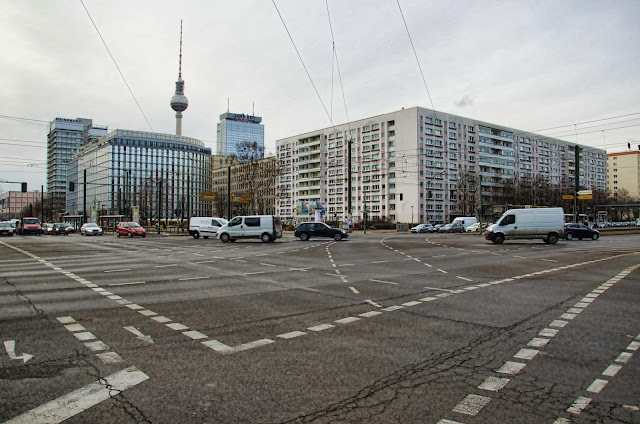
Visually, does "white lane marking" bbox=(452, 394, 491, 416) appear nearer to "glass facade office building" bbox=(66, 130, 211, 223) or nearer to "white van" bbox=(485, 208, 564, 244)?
"white van" bbox=(485, 208, 564, 244)

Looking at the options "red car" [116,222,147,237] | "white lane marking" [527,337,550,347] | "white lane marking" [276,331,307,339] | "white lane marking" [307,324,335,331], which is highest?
"white lane marking" [276,331,307,339]

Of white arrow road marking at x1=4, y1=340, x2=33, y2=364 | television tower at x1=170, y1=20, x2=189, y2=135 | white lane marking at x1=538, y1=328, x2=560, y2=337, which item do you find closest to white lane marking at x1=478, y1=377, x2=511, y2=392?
white lane marking at x1=538, y1=328, x2=560, y2=337

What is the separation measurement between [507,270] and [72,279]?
505 inches

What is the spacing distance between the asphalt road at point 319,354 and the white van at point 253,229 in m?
22.4

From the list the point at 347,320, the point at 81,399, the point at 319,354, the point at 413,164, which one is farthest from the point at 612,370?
the point at 413,164

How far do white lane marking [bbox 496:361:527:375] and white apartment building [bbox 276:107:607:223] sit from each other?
71941 mm

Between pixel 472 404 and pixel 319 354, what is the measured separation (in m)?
1.80

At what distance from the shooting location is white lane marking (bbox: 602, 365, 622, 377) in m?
4.16

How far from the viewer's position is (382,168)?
3947 inches

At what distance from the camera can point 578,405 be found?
136 inches

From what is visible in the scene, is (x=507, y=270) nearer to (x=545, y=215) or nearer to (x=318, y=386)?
(x=318, y=386)

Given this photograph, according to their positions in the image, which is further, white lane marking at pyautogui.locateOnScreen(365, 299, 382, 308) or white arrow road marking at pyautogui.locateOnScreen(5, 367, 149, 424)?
white lane marking at pyautogui.locateOnScreen(365, 299, 382, 308)

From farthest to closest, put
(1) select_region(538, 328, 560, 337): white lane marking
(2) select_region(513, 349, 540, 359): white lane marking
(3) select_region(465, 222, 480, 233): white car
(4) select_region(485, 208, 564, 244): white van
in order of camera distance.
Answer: (3) select_region(465, 222, 480, 233): white car, (4) select_region(485, 208, 564, 244): white van, (1) select_region(538, 328, 560, 337): white lane marking, (2) select_region(513, 349, 540, 359): white lane marking

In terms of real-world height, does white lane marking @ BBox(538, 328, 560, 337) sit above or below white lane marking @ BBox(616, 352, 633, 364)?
below
